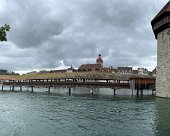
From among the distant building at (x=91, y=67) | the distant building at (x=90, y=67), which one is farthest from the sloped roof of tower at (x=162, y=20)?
the distant building at (x=90, y=67)

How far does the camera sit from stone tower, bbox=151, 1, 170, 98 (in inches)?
1288

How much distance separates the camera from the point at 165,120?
17.8 metres

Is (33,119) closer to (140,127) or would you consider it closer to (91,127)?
(91,127)

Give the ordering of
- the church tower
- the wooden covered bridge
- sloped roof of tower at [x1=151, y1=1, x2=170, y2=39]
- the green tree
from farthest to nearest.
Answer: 1. the church tower
2. the wooden covered bridge
3. sloped roof of tower at [x1=151, y1=1, x2=170, y2=39]
4. the green tree

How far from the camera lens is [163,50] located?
113 feet

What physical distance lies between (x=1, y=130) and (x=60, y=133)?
9.74ft

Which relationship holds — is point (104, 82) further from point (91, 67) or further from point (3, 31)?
point (91, 67)

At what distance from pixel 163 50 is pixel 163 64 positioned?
1.59 meters

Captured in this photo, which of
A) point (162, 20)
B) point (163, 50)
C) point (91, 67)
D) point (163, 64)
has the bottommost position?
point (163, 64)

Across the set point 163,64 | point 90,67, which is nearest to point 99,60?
point 90,67

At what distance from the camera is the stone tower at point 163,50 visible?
3272 cm

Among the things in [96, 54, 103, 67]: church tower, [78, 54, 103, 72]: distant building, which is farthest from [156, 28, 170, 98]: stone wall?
[96, 54, 103, 67]: church tower

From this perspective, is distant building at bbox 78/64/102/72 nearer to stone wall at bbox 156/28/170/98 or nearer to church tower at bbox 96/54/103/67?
church tower at bbox 96/54/103/67

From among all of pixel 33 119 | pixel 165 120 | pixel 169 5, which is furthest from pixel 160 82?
pixel 33 119
